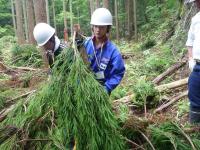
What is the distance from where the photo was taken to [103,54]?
454 centimetres

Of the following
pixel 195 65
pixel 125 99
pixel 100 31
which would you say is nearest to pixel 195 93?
pixel 195 65

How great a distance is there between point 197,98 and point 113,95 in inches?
120

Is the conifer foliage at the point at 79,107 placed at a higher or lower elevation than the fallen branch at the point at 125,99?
higher

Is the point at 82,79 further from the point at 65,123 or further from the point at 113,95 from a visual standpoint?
the point at 113,95

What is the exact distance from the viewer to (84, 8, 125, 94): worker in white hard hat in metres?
4.45

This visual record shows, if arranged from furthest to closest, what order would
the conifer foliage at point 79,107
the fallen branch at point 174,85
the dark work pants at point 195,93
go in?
the fallen branch at point 174,85, the dark work pants at point 195,93, the conifer foliage at point 79,107

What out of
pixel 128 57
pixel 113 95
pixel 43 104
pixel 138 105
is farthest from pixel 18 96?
pixel 128 57

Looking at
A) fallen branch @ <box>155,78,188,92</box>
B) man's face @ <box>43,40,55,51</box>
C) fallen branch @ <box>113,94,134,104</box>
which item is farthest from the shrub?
man's face @ <box>43,40,55,51</box>

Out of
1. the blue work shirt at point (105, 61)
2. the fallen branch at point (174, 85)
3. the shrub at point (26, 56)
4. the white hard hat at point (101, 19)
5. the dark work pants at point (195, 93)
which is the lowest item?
the shrub at point (26, 56)

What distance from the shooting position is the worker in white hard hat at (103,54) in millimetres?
4453

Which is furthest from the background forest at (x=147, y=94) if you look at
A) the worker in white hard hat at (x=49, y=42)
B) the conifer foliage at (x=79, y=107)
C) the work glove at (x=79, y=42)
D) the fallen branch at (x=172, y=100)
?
the conifer foliage at (x=79, y=107)

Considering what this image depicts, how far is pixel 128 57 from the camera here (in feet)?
50.7

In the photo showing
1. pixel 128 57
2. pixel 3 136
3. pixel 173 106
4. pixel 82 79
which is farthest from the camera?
pixel 128 57

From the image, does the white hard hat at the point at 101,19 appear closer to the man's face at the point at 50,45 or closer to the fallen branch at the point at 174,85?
the man's face at the point at 50,45
